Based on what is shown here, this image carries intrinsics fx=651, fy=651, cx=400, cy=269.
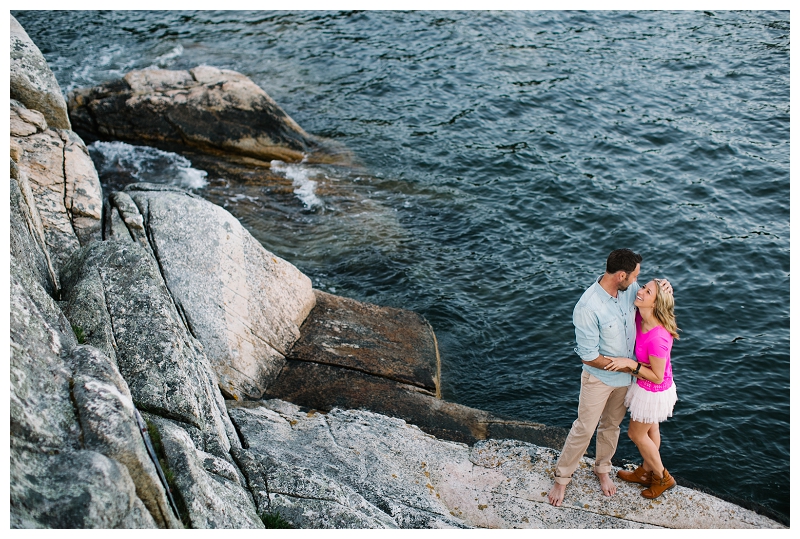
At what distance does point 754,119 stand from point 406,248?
13046 millimetres

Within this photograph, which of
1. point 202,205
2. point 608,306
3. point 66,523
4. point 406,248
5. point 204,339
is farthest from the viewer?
point 406,248

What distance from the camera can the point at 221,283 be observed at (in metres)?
10.5

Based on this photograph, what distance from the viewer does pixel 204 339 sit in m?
9.98

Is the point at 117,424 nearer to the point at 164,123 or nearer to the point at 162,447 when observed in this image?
the point at 162,447

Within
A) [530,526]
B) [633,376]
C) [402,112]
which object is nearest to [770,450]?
[633,376]

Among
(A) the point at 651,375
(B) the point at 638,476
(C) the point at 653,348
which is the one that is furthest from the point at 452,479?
(C) the point at 653,348

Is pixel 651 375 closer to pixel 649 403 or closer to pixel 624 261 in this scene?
pixel 649 403

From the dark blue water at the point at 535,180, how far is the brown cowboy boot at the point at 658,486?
2431mm

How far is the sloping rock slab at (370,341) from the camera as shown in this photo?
36.8ft

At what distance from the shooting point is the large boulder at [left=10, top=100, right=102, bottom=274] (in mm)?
10148

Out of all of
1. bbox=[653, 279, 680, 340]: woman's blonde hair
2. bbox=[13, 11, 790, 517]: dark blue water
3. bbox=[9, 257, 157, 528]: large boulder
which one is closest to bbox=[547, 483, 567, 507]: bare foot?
bbox=[653, 279, 680, 340]: woman's blonde hair

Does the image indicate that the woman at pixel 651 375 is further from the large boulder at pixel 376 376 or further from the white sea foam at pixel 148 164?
the white sea foam at pixel 148 164

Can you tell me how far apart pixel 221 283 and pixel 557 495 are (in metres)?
6.00

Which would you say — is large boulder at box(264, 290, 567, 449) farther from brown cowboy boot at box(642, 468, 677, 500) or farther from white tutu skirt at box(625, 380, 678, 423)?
white tutu skirt at box(625, 380, 678, 423)
